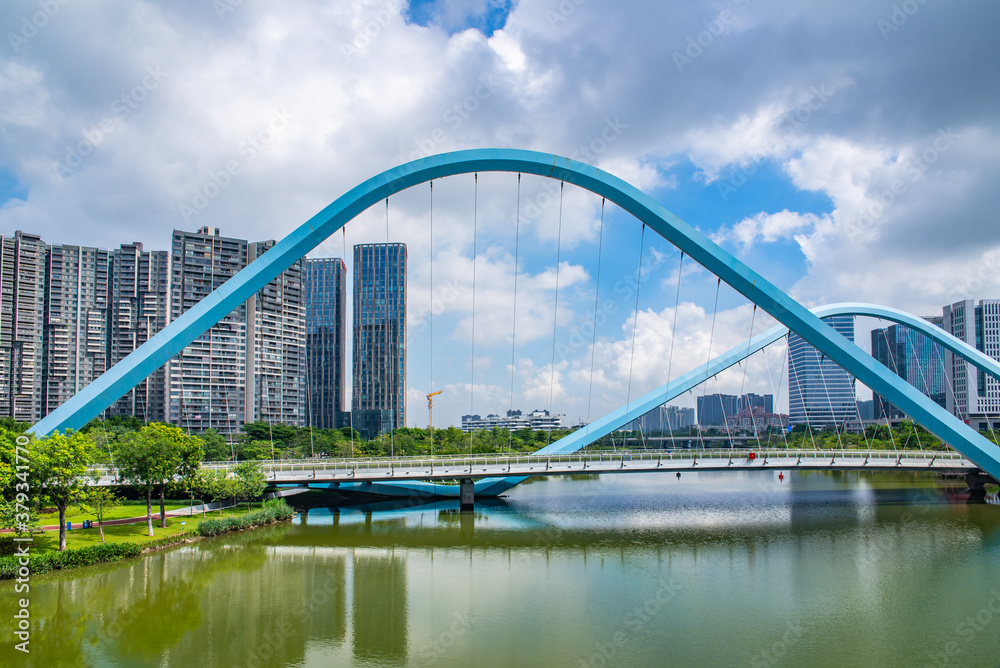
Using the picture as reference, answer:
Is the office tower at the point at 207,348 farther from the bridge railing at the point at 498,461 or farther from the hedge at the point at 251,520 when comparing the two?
the hedge at the point at 251,520

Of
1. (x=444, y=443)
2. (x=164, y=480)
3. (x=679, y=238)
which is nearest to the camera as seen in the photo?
(x=164, y=480)

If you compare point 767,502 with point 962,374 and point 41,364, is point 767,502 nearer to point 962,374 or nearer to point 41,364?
point 41,364

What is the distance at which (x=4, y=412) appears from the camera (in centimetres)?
4778

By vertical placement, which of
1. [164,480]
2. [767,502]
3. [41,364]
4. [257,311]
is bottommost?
[767,502]

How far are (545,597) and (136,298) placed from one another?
167ft

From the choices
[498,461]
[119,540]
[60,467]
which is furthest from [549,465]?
[60,467]

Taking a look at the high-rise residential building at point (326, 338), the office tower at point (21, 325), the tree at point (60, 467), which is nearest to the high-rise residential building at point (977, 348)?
the high-rise residential building at point (326, 338)

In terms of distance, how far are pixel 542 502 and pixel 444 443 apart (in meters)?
15.5

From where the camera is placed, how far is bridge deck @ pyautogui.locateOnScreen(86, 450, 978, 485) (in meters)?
24.5

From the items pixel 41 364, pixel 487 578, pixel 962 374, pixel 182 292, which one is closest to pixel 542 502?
pixel 487 578

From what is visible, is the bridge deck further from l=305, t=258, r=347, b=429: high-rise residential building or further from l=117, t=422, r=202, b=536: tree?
l=305, t=258, r=347, b=429: high-rise residential building

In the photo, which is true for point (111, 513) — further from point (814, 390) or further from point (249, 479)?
point (814, 390)

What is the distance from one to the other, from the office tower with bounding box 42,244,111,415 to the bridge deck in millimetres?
31992

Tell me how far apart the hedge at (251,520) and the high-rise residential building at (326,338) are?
47151 millimetres
